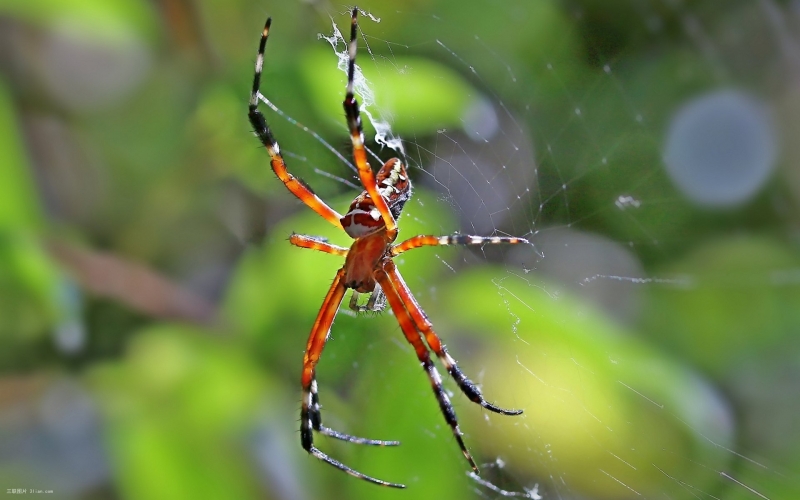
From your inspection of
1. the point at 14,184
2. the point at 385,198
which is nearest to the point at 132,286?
the point at 14,184

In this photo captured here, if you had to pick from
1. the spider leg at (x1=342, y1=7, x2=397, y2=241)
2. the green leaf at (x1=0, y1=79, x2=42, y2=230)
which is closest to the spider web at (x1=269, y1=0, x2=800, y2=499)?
the spider leg at (x1=342, y1=7, x2=397, y2=241)

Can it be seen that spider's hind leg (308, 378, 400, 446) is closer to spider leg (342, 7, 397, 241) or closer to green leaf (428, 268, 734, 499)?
green leaf (428, 268, 734, 499)

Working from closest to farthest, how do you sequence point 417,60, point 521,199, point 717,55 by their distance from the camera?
point 521,199 → point 417,60 → point 717,55

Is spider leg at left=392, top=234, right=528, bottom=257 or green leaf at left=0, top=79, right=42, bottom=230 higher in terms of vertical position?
green leaf at left=0, top=79, right=42, bottom=230

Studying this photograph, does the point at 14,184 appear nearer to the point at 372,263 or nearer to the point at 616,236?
the point at 372,263

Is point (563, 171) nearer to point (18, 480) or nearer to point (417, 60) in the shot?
point (417, 60)

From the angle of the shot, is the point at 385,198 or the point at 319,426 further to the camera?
the point at 319,426

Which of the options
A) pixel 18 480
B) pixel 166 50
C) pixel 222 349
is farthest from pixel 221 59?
pixel 18 480
